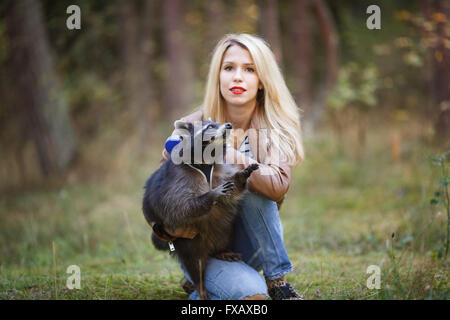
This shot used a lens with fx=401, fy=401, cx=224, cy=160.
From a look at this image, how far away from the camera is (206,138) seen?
277 centimetres

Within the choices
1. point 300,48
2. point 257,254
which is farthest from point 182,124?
point 300,48

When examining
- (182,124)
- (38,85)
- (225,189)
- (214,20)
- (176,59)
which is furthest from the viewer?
(176,59)

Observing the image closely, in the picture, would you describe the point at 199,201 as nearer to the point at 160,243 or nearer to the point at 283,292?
the point at 160,243

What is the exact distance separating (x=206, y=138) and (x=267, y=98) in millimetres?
758

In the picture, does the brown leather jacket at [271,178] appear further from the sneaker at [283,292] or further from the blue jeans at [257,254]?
the sneaker at [283,292]

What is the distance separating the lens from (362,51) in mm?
12086

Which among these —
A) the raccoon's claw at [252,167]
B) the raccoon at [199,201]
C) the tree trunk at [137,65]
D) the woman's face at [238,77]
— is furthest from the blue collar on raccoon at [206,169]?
the tree trunk at [137,65]

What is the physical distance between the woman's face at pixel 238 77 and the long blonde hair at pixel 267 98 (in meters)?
0.05

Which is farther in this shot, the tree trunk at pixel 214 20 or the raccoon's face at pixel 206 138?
the tree trunk at pixel 214 20

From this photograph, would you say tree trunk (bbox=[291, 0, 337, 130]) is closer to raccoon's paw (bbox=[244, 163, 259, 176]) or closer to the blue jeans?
the blue jeans

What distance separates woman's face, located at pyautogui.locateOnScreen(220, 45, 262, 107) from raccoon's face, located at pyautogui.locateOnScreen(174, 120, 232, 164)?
402mm

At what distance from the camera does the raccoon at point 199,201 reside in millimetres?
2811

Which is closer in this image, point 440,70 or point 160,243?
point 160,243
